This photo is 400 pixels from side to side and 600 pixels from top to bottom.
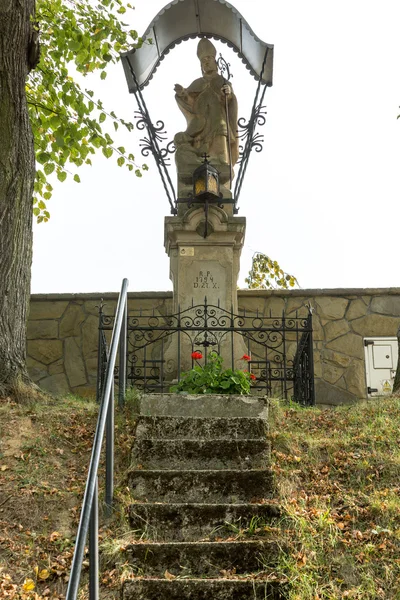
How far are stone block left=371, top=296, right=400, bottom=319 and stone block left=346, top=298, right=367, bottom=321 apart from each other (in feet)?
0.41

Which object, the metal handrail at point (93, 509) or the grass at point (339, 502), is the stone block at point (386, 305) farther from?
the metal handrail at point (93, 509)

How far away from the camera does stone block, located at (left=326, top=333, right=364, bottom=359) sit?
10406 mm

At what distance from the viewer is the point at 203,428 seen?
18.2 ft

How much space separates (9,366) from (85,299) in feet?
14.6

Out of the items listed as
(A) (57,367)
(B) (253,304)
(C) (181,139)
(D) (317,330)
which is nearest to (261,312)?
(B) (253,304)

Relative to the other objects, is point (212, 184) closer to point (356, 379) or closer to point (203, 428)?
point (356, 379)

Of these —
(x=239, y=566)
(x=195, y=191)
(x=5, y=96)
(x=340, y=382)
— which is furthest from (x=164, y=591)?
(x=340, y=382)

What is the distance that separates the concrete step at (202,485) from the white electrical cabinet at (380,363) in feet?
18.8

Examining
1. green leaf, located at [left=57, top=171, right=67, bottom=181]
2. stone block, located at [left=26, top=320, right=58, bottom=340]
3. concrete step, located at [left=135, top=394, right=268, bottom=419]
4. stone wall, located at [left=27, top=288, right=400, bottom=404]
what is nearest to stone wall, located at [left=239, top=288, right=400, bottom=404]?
stone wall, located at [left=27, top=288, right=400, bottom=404]

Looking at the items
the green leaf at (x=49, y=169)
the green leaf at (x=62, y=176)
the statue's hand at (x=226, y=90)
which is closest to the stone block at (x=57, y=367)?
the green leaf at (x=62, y=176)

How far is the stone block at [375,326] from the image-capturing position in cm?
1047

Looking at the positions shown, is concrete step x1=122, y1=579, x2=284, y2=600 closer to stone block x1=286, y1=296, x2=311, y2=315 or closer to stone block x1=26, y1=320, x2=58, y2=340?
stone block x1=286, y1=296, x2=311, y2=315

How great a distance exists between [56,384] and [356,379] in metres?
3.96

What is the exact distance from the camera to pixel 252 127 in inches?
382
